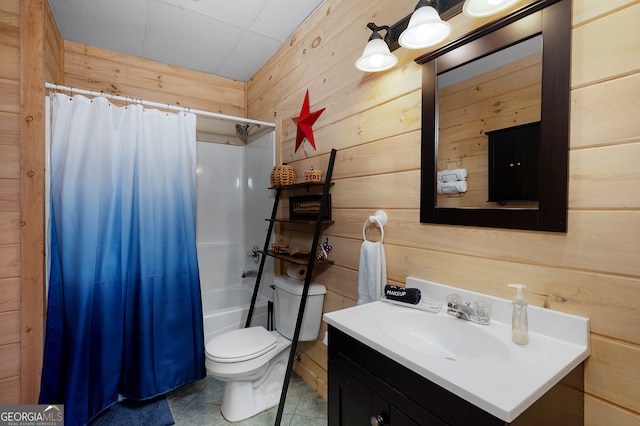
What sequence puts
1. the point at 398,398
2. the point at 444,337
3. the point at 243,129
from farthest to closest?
the point at 243,129, the point at 444,337, the point at 398,398

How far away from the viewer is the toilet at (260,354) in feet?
5.48

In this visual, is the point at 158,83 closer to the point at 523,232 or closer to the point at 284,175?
the point at 284,175

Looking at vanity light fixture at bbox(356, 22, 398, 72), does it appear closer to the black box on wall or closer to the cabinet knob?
the black box on wall

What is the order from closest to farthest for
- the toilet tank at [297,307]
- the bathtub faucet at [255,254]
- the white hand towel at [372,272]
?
the white hand towel at [372,272] < the toilet tank at [297,307] < the bathtub faucet at [255,254]

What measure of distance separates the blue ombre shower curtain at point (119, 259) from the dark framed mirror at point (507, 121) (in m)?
1.57

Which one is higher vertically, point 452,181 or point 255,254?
point 452,181

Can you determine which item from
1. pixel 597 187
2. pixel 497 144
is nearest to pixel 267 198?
pixel 497 144

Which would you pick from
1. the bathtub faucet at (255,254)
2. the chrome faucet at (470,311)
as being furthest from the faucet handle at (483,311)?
the bathtub faucet at (255,254)

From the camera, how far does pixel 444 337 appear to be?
3.52 ft

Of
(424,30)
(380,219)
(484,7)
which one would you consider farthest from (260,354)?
(484,7)

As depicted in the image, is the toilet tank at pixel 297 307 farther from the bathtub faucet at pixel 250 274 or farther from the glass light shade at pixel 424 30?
the glass light shade at pixel 424 30

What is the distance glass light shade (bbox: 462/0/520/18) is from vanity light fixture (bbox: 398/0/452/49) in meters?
0.09

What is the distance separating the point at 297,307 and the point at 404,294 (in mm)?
833

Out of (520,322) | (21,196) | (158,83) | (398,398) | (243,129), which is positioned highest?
(158,83)
